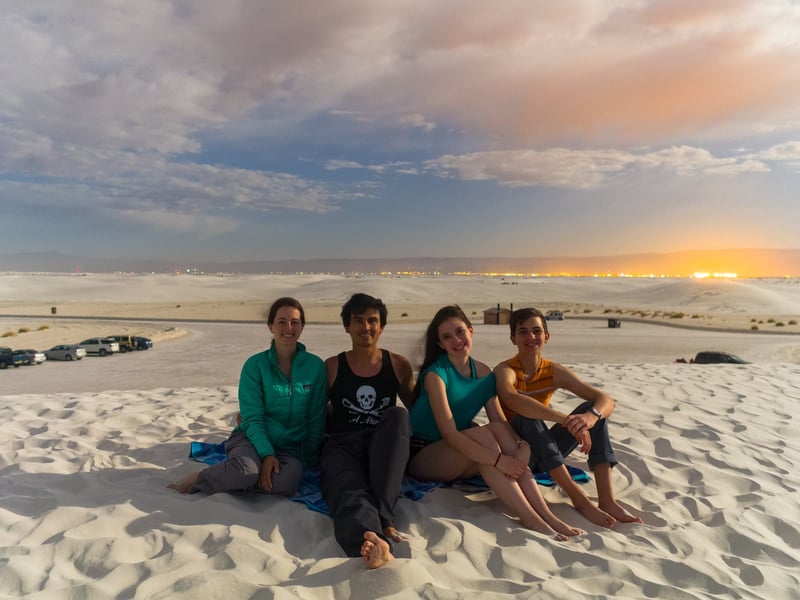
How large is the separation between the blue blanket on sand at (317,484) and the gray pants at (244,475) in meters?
0.14

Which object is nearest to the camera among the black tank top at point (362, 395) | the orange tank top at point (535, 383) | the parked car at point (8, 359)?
the black tank top at point (362, 395)

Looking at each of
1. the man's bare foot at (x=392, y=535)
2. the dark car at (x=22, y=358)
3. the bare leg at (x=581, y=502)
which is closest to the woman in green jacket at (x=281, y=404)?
the man's bare foot at (x=392, y=535)

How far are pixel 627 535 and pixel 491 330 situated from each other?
2805 centimetres

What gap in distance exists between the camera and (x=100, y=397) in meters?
8.55

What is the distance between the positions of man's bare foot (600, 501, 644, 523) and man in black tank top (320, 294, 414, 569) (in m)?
1.61

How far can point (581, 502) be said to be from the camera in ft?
13.2

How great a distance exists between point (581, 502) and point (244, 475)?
2483 mm

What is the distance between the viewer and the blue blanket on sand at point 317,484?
3.99 meters

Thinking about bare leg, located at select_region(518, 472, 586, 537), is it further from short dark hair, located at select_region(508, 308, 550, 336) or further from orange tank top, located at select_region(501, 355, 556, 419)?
short dark hair, located at select_region(508, 308, 550, 336)

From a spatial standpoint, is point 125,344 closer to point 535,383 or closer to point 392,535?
point 535,383

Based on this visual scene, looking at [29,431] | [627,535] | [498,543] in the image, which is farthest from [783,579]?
[29,431]

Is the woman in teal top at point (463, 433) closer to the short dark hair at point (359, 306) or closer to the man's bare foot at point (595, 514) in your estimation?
the man's bare foot at point (595, 514)

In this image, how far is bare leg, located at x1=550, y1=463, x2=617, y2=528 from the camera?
388cm

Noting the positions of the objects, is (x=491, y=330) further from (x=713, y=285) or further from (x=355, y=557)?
(x=713, y=285)
